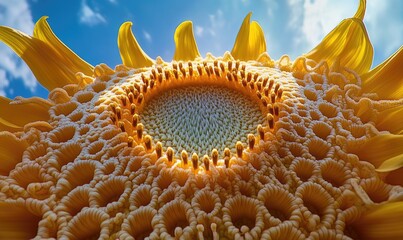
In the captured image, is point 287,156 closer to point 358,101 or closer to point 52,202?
point 358,101

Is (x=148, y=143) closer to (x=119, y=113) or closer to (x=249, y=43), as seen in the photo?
(x=119, y=113)

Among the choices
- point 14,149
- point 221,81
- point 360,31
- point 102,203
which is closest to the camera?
point 102,203

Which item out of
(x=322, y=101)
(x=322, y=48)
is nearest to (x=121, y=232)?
(x=322, y=101)

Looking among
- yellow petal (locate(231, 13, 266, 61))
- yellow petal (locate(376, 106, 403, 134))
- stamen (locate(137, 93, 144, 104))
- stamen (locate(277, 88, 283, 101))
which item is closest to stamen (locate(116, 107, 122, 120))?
stamen (locate(137, 93, 144, 104))

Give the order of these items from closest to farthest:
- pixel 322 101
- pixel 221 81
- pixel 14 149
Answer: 1. pixel 14 149
2. pixel 322 101
3. pixel 221 81

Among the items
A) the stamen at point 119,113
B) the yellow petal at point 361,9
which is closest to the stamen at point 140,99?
the stamen at point 119,113

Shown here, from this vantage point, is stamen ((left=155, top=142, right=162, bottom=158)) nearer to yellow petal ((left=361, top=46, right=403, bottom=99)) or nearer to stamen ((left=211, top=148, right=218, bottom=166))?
stamen ((left=211, top=148, right=218, bottom=166))
